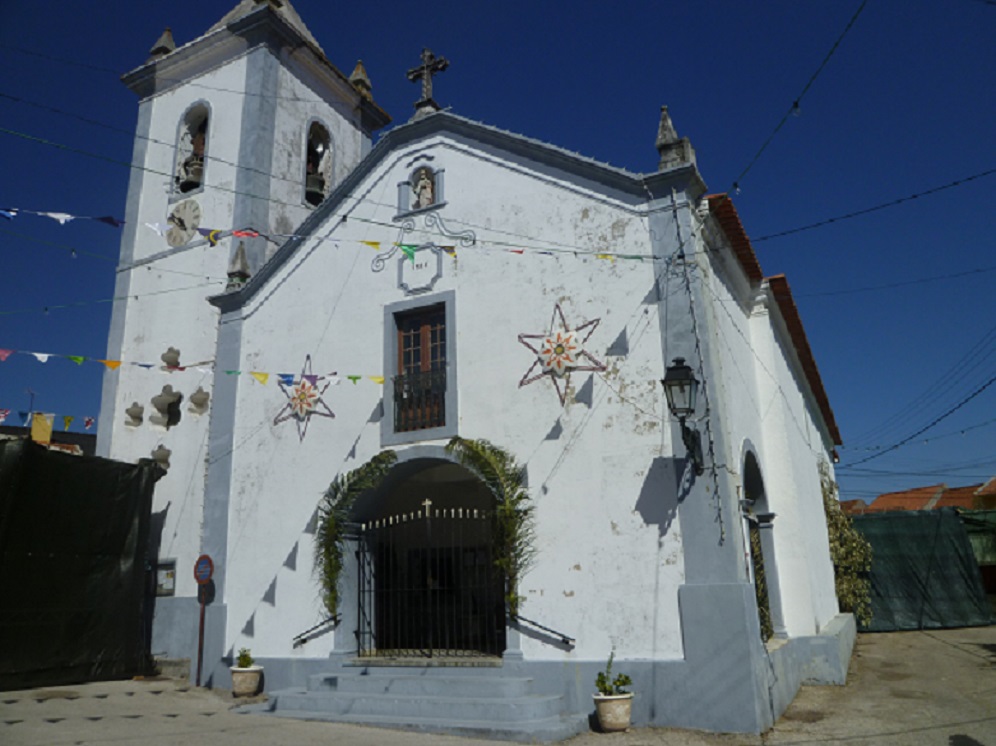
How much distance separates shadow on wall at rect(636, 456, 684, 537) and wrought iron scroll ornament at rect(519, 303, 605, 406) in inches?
55.2

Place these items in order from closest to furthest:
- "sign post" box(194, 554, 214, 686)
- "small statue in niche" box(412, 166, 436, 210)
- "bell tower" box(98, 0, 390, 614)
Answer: "sign post" box(194, 554, 214, 686)
"small statue in niche" box(412, 166, 436, 210)
"bell tower" box(98, 0, 390, 614)

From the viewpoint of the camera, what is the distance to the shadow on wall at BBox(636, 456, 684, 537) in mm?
8264

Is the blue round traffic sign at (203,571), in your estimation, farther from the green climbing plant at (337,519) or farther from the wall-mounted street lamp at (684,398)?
the wall-mounted street lamp at (684,398)

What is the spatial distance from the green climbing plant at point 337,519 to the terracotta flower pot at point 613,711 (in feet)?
12.8

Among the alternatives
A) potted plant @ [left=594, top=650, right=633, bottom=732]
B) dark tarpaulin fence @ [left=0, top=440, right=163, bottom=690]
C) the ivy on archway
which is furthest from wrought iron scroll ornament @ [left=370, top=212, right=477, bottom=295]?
potted plant @ [left=594, top=650, right=633, bottom=732]

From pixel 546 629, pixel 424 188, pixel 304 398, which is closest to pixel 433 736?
pixel 546 629

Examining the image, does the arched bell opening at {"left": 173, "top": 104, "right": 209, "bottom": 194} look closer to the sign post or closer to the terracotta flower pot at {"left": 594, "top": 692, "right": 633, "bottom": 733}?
the sign post

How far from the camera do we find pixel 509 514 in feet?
29.5

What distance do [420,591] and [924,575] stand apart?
14261 mm

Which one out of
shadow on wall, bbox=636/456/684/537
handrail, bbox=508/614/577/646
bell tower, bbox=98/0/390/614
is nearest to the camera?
shadow on wall, bbox=636/456/684/537

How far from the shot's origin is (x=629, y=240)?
938cm

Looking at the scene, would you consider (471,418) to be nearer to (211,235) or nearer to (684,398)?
(684,398)

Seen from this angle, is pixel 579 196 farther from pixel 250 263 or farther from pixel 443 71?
pixel 250 263

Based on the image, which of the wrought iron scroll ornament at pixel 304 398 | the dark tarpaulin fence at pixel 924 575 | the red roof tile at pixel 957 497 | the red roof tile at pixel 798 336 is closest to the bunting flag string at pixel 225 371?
the wrought iron scroll ornament at pixel 304 398
